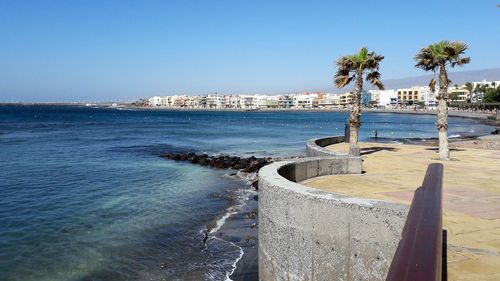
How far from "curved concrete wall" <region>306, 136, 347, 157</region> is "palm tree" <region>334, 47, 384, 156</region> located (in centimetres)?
154

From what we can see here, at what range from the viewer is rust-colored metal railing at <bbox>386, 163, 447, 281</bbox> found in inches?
65.1

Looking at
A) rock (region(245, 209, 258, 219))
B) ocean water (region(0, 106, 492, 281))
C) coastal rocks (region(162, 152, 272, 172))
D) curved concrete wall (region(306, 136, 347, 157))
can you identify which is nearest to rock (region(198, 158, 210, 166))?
coastal rocks (region(162, 152, 272, 172))

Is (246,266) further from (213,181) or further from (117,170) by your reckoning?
(117,170)

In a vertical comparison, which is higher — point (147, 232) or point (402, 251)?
point (402, 251)

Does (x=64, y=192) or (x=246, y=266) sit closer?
(x=246, y=266)

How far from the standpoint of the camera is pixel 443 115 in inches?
656

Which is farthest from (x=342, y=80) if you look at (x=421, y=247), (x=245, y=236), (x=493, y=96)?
(x=493, y=96)

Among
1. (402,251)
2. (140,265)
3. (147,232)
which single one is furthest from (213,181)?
(402,251)

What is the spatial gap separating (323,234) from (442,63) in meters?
12.2

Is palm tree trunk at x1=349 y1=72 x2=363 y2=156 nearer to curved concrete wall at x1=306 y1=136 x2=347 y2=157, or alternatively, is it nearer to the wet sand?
curved concrete wall at x1=306 y1=136 x2=347 y2=157

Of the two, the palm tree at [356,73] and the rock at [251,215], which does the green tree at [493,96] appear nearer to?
the palm tree at [356,73]

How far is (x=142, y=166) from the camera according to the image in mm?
29375

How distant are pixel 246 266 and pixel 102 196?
10358 millimetres

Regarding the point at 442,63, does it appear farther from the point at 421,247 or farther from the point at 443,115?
the point at 421,247
